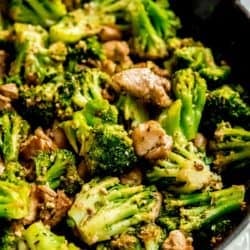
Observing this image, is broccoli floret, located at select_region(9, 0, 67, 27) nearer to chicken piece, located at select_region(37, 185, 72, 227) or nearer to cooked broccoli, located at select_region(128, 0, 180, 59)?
cooked broccoli, located at select_region(128, 0, 180, 59)

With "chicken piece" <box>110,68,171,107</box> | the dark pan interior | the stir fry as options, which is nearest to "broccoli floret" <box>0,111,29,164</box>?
the stir fry

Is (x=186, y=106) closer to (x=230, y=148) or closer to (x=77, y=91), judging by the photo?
(x=230, y=148)

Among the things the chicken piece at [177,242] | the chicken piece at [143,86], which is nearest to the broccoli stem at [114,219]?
the chicken piece at [177,242]

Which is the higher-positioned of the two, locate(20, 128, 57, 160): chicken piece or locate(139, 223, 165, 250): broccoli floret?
locate(139, 223, 165, 250): broccoli floret

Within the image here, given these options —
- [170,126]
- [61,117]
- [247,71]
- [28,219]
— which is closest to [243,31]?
[247,71]

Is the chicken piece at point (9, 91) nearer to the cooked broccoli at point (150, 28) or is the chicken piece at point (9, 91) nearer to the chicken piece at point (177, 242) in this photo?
the cooked broccoli at point (150, 28)

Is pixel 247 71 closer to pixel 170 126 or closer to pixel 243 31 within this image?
pixel 243 31
